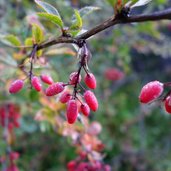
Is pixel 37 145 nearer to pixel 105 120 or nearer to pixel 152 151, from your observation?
pixel 105 120

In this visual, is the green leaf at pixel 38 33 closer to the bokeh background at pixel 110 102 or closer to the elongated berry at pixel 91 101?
the elongated berry at pixel 91 101

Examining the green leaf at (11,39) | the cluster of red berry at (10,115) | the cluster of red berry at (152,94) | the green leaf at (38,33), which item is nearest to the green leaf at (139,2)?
the cluster of red berry at (152,94)

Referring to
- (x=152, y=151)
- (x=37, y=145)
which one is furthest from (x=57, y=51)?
(x=152, y=151)

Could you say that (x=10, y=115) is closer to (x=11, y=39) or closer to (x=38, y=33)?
(x=11, y=39)

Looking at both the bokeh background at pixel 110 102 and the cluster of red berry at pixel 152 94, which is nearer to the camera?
the cluster of red berry at pixel 152 94

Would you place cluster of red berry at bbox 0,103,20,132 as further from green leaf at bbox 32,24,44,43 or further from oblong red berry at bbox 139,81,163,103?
oblong red berry at bbox 139,81,163,103

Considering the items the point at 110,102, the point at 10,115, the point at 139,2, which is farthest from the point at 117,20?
the point at 110,102

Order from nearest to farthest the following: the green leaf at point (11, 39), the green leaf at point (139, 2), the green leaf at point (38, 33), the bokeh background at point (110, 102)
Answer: the green leaf at point (139, 2) < the green leaf at point (38, 33) < the green leaf at point (11, 39) < the bokeh background at point (110, 102)

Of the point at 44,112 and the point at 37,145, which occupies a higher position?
the point at 44,112
